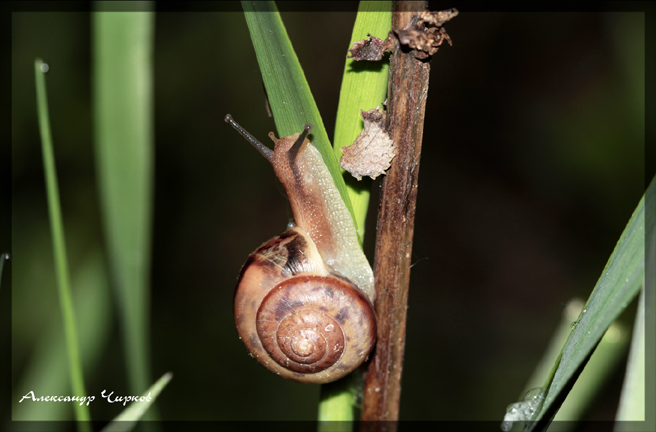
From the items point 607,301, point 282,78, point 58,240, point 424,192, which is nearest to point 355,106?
point 282,78

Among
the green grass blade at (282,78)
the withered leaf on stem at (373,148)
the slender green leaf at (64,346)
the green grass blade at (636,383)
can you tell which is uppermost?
the green grass blade at (282,78)

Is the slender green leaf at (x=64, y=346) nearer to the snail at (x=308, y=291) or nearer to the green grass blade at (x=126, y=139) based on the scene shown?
the green grass blade at (x=126, y=139)

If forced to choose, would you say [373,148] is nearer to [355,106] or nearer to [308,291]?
[355,106]

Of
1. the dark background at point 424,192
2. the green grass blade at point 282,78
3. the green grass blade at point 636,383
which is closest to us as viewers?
the green grass blade at point 636,383

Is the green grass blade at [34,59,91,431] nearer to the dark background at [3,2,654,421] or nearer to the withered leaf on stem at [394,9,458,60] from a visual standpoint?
the withered leaf on stem at [394,9,458,60]

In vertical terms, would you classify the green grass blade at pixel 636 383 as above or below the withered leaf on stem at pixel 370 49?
below

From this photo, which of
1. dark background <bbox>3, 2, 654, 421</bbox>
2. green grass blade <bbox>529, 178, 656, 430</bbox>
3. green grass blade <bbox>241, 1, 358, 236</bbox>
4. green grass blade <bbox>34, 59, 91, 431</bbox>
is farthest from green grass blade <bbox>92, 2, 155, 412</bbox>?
dark background <bbox>3, 2, 654, 421</bbox>

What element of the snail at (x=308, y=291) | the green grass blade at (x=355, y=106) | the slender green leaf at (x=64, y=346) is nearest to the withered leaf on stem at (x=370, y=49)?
the green grass blade at (x=355, y=106)
